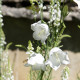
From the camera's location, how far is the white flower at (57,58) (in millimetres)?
739

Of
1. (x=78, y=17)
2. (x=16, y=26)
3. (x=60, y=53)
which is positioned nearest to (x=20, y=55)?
(x=16, y=26)

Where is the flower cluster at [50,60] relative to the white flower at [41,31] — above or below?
below

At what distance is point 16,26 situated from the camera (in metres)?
2.43

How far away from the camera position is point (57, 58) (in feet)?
2.56

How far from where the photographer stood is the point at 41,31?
0.79m

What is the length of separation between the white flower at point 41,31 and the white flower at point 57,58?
0.15ft

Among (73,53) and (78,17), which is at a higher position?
(78,17)

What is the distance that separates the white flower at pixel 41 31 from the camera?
764mm

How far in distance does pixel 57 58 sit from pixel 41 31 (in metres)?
0.09

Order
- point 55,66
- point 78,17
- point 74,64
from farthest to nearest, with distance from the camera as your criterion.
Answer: point 74,64
point 78,17
point 55,66

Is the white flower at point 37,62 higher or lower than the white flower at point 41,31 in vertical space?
lower

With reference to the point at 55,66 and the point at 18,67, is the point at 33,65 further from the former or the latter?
the point at 18,67

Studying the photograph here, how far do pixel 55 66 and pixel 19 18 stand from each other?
1.64 meters

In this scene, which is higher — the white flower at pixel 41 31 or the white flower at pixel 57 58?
the white flower at pixel 41 31
